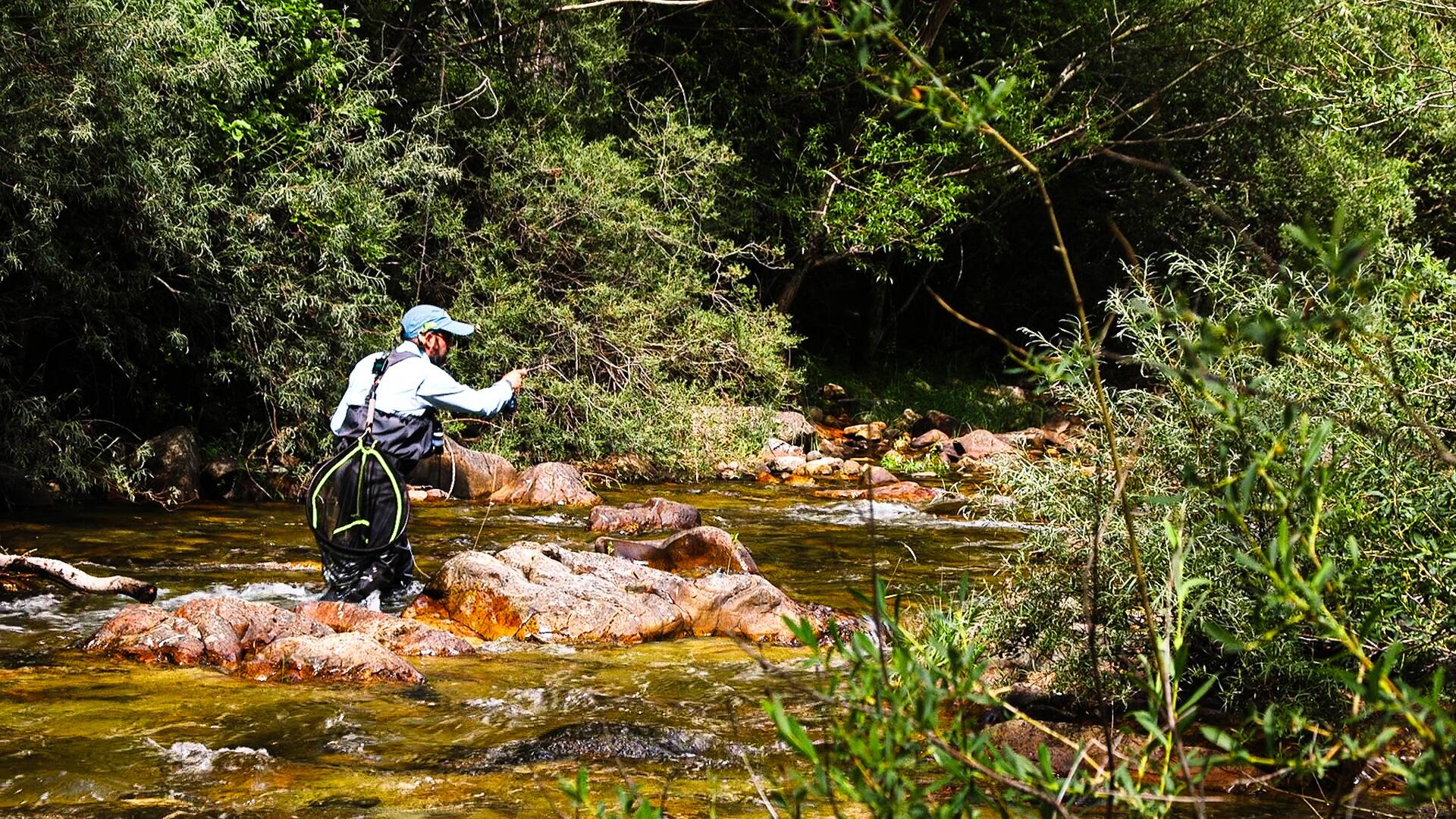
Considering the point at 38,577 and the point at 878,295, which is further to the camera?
the point at 878,295

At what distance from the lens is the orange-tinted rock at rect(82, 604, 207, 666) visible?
6.54 metres

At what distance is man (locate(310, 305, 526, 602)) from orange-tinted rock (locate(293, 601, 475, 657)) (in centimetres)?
48

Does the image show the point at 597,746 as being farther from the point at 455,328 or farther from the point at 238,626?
the point at 455,328

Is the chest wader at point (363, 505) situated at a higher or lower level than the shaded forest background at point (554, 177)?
lower

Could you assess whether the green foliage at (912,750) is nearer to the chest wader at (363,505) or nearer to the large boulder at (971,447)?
the chest wader at (363,505)

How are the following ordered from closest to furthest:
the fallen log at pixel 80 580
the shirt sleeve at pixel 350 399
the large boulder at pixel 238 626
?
1. the large boulder at pixel 238 626
2. the fallen log at pixel 80 580
3. the shirt sleeve at pixel 350 399

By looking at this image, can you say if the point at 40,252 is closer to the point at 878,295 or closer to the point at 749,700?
the point at 749,700

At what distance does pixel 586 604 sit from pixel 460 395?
1.44 m

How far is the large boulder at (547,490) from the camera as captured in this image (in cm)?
1360

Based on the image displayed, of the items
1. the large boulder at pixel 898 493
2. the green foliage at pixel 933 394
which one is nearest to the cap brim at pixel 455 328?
the large boulder at pixel 898 493

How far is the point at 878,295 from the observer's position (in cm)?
2708

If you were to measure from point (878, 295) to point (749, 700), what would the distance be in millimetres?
21342

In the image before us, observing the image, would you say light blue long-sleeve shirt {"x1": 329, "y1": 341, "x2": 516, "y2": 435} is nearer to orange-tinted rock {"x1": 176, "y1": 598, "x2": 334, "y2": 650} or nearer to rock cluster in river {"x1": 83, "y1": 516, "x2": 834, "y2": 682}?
rock cluster in river {"x1": 83, "y1": 516, "x2": 834, "y2": 682}

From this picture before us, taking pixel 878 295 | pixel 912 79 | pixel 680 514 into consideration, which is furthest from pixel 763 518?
pixel 878 295
